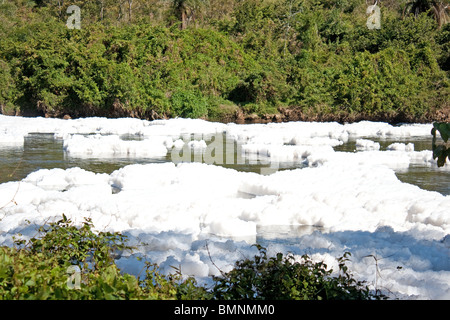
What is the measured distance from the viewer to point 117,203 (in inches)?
330

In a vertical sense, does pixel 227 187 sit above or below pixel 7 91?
below

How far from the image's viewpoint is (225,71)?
34.2 metres

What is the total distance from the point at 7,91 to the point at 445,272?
31522 mm

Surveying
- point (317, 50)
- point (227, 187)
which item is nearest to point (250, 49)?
point (317, 50)

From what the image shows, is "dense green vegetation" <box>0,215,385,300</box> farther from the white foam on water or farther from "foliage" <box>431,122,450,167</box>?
"foliage" <box>431,122,450,167</box>

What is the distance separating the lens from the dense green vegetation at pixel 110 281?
3104 millimetres

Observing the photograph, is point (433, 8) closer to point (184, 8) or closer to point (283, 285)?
point (184, 8)

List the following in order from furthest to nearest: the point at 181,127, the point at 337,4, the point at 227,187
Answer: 1. the point at 337,4
2. the point at 181,127
3. the point at 227,187

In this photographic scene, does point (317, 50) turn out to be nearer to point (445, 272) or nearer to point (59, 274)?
point (445, 272)

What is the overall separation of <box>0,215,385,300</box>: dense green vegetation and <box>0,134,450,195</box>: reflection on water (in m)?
7.78

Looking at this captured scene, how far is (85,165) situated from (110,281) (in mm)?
11655

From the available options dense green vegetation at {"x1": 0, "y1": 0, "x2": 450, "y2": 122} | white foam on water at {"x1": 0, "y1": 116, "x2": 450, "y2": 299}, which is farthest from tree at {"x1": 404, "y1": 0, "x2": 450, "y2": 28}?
white foam on water at {"x1": 0, "y1": 116, "x2": 450, "y2": 299}

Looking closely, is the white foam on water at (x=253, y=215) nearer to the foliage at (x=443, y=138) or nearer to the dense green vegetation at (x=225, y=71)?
Answer: the foliage at (x=443, y=138)

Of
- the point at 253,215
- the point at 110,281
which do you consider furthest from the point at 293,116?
the point at 110,281
